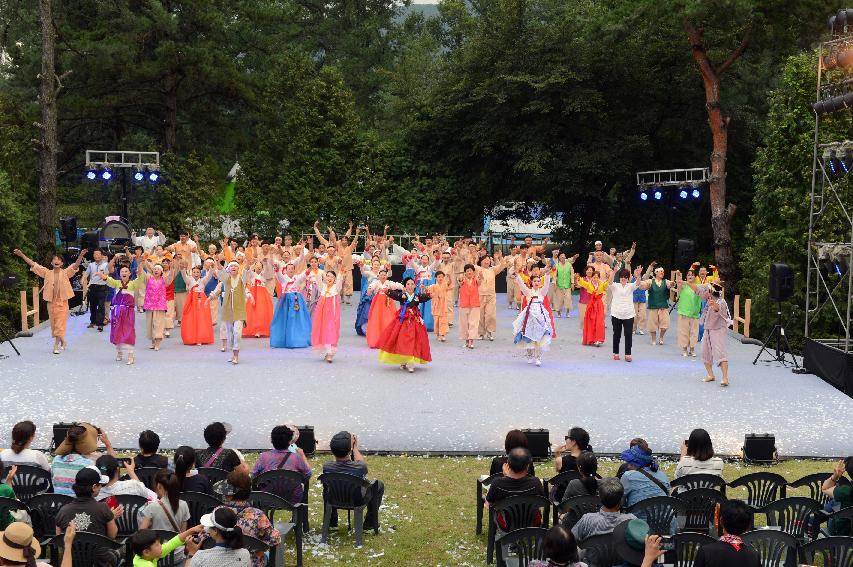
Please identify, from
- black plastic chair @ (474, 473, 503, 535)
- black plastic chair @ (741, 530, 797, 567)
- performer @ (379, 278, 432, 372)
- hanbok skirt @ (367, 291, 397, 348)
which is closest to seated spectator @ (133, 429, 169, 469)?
black plastic chair @ (474, 473, 503, 535)

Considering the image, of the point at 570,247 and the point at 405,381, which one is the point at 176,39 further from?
the point at 405,381

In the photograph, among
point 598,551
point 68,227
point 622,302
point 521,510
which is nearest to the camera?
point 598,551

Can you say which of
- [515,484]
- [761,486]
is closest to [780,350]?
[761,486]

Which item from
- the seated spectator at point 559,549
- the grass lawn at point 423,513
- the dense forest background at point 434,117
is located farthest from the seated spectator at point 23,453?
the dense forest background at point 434,117

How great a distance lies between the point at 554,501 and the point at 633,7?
20551 mm

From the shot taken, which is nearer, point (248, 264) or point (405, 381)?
point (405, 381)

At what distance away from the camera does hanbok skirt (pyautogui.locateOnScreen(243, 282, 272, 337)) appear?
64.5 ft

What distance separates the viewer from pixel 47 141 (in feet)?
81.1

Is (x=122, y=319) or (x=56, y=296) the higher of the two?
(x=56, y=296)

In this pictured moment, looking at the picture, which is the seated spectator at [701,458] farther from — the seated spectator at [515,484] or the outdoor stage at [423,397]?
the outdoor stage at [423,397]

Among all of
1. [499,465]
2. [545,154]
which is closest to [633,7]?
[545,154]

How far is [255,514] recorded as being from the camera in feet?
22.8

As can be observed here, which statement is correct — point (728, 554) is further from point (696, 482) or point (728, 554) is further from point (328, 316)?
point (328, 316)

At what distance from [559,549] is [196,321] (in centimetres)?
1391
